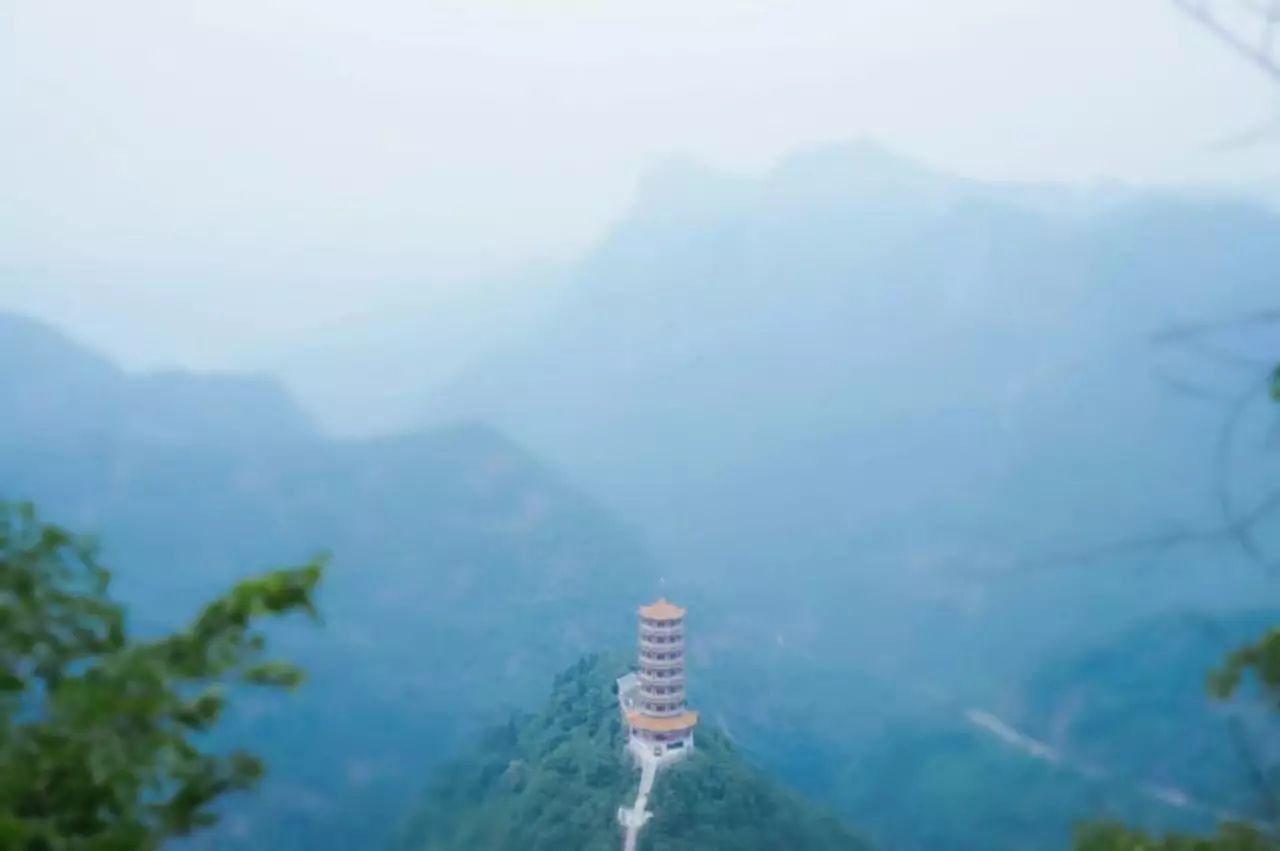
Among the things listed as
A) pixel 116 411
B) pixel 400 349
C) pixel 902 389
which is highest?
pixel 902 389

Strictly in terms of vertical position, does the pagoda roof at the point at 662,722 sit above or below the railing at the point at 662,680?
below

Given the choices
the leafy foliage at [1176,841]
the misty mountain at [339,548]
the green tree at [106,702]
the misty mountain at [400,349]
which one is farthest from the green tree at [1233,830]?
the misty mountain at [400,349]

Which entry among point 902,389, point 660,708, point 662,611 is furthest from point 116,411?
point 902,389

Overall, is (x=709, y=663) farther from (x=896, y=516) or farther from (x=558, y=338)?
(x=558, y=338)

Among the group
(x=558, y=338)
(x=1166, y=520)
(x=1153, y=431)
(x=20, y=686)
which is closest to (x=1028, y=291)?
(x=1153, y=431)

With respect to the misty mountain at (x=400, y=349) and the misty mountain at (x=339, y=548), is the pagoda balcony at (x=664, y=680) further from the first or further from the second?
the misty mountain at (x=400, y=349)

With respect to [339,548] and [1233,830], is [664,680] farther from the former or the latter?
[1233,830]
